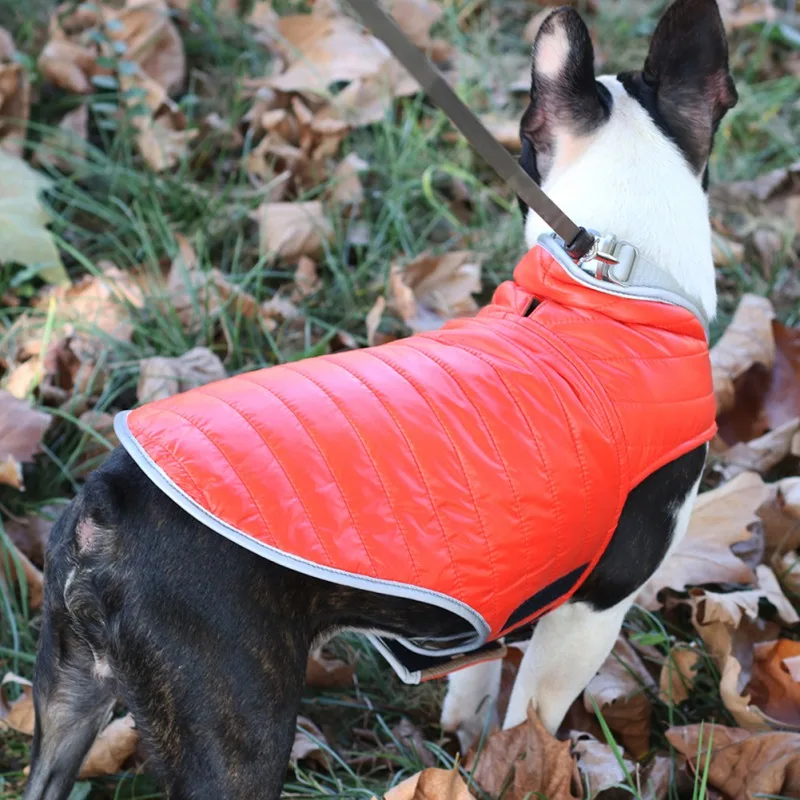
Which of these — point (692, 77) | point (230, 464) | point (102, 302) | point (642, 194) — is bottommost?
point (102, 302)

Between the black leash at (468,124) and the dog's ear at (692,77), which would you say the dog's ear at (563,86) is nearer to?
the dog's ear at (692,77)

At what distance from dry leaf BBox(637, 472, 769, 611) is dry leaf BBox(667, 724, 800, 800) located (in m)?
0.42

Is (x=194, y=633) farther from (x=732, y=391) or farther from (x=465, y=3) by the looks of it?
(x=465, y=3)

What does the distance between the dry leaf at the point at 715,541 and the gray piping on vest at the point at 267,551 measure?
37.3 inches

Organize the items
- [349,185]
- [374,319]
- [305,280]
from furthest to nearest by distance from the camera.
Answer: [349,185], [305,280], [374,319]

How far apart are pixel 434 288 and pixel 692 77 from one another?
4.72ft

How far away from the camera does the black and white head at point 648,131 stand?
1996 mm

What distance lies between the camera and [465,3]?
15.3ft

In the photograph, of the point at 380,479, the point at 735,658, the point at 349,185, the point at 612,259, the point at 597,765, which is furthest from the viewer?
the point at 349,185

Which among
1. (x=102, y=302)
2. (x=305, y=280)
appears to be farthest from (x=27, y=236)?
(x=305, y=280)

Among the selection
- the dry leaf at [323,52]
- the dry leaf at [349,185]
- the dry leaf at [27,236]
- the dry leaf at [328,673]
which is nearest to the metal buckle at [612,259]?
the dry leaf at [328,673]

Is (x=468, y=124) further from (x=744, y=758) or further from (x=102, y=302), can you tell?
(x=102, y=302)

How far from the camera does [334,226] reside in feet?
11.5

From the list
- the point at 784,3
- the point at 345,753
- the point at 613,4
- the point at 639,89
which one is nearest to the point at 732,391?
the point at 639,89
